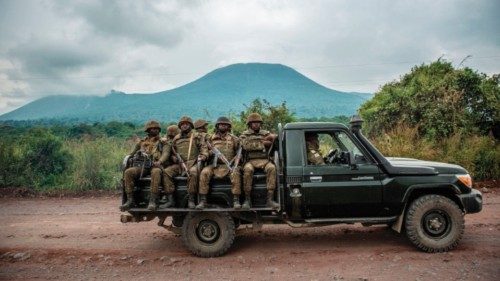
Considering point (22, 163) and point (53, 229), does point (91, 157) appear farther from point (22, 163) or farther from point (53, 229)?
point (53, 229)

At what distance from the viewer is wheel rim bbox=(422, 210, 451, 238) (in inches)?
244

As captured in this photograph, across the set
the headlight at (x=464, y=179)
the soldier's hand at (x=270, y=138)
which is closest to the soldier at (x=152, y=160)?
the soldier's hand at (x=270, y=138)

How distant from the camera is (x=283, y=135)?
260 inches

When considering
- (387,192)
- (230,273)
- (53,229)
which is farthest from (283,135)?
(53,229)

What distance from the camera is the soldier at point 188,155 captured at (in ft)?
20.7

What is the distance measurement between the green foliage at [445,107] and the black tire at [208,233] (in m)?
9.27

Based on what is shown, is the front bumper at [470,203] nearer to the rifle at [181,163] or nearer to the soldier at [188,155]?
the soldier at [188,155]

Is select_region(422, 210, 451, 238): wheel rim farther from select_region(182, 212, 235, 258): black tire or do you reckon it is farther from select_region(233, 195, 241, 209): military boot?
select_region(182, 212, 235, 258): black tire

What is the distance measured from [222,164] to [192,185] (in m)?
0.60

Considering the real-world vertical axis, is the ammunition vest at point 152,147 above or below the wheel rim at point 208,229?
above

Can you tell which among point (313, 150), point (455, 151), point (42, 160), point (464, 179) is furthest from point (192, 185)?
point (42, 160)

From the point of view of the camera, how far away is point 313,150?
652 cm

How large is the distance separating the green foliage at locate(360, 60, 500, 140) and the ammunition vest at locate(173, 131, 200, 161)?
9.03 m

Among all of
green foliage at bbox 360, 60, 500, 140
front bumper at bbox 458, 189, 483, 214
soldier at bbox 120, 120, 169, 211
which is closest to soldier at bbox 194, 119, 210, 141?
soldier at bbox 120, 120, 169, 211
